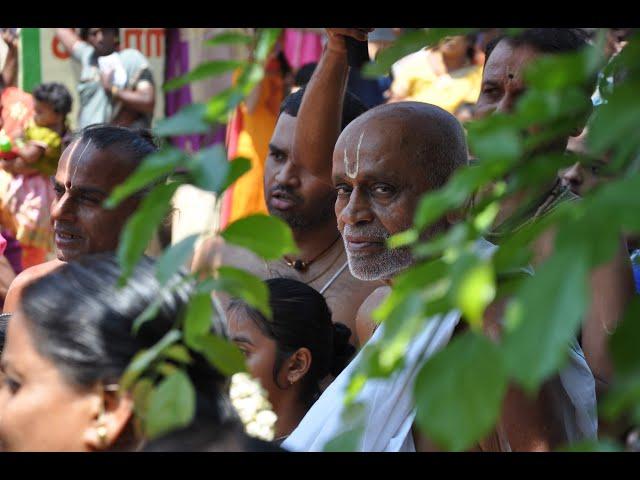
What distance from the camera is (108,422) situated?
1964 millimetres

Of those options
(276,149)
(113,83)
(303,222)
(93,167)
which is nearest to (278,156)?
(276,149)

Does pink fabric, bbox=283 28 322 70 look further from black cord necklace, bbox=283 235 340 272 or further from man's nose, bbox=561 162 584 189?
black cord necklace, bbox=283 235 340 272

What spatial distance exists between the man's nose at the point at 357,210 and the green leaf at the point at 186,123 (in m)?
1.74

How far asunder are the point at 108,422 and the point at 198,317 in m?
0.54

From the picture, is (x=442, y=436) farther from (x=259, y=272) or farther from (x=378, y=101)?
(x=378, y=101)

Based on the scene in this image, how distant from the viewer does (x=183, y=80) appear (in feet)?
→ 4.91

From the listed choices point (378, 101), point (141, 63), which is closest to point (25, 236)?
A: point (141, 63)

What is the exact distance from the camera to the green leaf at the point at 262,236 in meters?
1.48

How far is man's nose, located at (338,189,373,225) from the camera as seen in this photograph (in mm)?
3125

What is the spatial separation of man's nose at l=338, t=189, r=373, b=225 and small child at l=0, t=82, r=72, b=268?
371cm

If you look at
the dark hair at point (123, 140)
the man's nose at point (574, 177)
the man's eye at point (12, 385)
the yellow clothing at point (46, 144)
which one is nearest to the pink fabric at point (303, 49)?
the yellow clothing at point (46, 144)

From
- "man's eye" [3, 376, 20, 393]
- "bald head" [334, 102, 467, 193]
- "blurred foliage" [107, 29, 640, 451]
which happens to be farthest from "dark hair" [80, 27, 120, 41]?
Answer: "blurred foliage" [107, 29, 640, 451]

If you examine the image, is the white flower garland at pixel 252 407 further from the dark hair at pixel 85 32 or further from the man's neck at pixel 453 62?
the dark hair at pixel 85 32

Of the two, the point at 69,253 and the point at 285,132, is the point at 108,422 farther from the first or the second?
the point at 285,132
